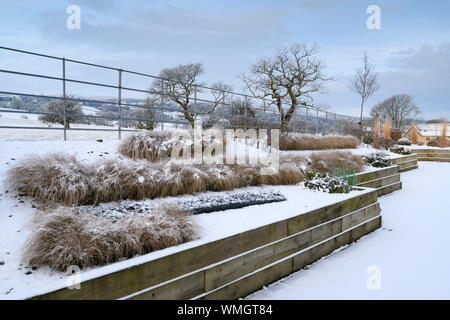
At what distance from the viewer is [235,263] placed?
198 centimetres

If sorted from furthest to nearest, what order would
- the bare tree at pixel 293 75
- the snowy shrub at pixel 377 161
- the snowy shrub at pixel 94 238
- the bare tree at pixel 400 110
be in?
the bare tree at pixel 400 110, the bare tree at pixel 293 75, the snowy shrub at pixel 377 161, the snowy shrub at pixel 94 238

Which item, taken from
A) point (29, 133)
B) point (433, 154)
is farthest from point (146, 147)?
point (433, 154)

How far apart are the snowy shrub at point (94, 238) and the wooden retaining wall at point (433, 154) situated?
1329 centimetres

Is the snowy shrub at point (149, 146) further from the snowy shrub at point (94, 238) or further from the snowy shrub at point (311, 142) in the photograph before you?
the snowy shrub at point (311, 142)

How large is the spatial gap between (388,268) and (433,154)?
12348mm

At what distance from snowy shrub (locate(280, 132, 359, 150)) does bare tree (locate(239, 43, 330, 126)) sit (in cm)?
502

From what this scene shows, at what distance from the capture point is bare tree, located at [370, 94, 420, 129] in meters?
30.2

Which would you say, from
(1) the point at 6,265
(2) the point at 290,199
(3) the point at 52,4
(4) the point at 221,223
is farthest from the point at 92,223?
(3) the point at 52,4

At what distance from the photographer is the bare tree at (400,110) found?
99.1 ft

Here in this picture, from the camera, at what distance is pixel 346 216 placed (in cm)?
319

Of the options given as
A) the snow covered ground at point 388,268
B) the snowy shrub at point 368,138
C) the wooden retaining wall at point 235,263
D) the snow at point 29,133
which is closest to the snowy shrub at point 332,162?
the snow covered ground at point 388,268

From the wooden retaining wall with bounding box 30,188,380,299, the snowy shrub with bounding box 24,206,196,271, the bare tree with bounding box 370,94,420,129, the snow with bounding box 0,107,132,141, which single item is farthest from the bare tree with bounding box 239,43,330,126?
the bare tree with bounding box 370,94,420,129
